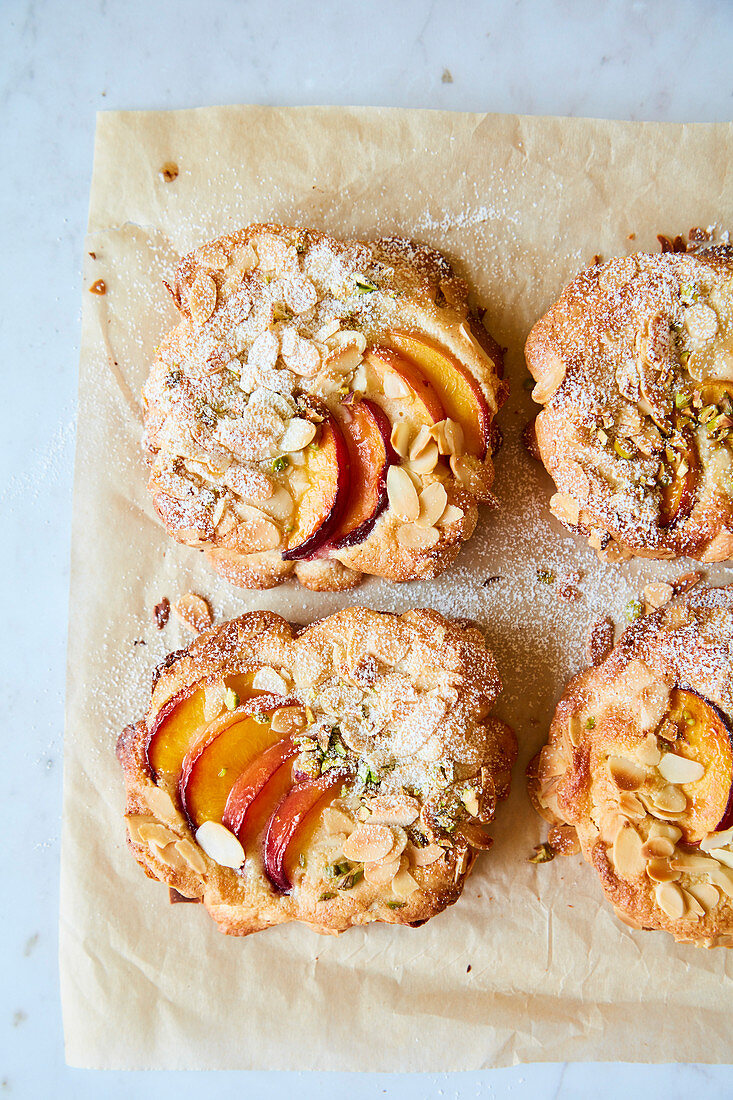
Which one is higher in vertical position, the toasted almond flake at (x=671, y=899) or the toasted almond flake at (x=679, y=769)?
the toasted almond flake at (x=679, y=769)

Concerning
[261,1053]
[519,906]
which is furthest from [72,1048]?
[519,906]

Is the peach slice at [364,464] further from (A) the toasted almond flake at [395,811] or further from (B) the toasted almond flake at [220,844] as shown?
(B) the toasted almond flake at [220,844]

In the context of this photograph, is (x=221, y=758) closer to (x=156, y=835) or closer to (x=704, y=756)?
(x=156, y=835)

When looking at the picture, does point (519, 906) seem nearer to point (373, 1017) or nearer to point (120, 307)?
point (373, 1017)

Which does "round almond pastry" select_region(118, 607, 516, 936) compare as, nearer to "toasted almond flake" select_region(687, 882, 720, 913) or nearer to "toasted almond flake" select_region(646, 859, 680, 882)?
"toasted almond flake" select_region(646, 859, 680, 882)

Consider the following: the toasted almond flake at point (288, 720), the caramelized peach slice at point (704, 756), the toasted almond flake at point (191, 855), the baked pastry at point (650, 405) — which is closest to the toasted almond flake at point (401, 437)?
the baked pastry at point (650, 405)

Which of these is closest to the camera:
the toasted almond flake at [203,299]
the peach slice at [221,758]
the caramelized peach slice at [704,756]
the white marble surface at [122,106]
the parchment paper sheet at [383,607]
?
the caramelized peach slice at [704,756]
